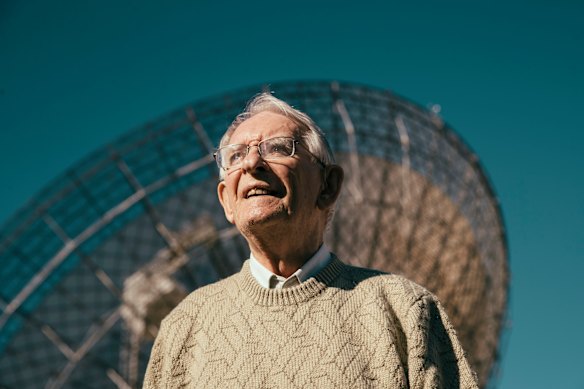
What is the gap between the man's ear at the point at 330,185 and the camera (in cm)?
399

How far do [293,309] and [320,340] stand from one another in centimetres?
21

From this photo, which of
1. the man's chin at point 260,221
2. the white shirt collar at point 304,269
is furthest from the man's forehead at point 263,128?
the white shirt collar at point 304,269

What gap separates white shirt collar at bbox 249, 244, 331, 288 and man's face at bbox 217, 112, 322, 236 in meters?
0.15

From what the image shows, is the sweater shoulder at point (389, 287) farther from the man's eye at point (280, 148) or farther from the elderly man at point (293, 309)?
the man's eye at point (280, 148)

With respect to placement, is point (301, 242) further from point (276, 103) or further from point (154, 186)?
point (154, 186)

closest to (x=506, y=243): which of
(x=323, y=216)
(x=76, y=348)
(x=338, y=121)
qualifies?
(x=338, y=121)

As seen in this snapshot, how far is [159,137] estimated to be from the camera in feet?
54.8

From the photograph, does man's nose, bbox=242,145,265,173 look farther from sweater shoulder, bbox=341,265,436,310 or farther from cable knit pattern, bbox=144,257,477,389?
sweater shoulder, bbox=341,265,436,310

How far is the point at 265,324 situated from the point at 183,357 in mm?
498

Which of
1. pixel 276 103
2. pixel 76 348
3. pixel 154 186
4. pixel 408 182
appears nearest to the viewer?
pixel 276 103

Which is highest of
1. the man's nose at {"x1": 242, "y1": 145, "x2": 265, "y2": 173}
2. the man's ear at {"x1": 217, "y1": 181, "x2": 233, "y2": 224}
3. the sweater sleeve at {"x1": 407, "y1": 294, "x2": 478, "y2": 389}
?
the man's nose at {"x1": 242, "y1": 145, "x2": 265, "y2": 173}

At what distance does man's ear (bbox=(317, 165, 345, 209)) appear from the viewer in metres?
3.99

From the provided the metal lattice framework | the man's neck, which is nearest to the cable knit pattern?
the man's neck

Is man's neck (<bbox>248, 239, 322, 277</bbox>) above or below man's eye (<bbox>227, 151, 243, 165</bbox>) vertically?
below
